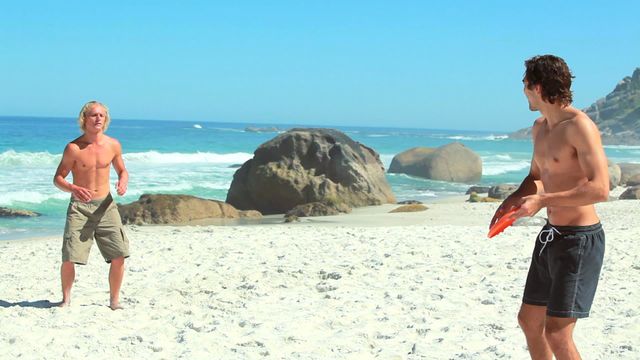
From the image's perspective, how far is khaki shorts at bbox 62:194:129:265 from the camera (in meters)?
6.32

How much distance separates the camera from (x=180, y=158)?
4156 centimetres

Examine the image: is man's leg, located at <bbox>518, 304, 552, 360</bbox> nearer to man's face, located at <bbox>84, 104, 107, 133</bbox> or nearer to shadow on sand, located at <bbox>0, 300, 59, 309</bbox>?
man's face, located at <bbox>84, 104, 107, 133</bbox>

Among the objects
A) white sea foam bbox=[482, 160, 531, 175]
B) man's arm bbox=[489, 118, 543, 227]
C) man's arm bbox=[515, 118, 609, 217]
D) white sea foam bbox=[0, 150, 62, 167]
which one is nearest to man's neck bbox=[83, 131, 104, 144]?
man's arm bbox=[489, 118, 543, 227]

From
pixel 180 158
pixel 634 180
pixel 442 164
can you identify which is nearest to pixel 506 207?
pixel 634 180

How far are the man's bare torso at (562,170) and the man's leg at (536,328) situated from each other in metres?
0.43

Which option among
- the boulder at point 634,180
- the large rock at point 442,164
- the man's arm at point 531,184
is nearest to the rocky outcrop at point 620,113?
the large rock at point 442,164

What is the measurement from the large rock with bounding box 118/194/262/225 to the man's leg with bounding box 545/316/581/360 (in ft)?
36.0

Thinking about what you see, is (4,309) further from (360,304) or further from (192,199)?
(192,199)

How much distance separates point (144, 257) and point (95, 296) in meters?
1.96

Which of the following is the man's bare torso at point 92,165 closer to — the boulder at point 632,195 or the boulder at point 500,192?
the boulder at point 500,192

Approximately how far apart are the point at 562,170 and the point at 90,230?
13.2ft

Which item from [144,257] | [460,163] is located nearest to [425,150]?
[460,163]

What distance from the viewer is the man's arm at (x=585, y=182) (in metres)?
3.40

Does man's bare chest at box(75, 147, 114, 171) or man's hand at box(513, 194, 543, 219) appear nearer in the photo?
Answer: man's hand at box(513, 194, 543, 219)
